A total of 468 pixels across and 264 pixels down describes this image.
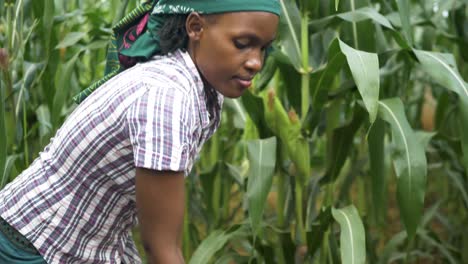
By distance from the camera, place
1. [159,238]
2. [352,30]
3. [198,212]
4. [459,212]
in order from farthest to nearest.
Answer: [459,212]
[198,212]
[352,30]
[159,238]

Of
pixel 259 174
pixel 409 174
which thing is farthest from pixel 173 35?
pixel 409 174

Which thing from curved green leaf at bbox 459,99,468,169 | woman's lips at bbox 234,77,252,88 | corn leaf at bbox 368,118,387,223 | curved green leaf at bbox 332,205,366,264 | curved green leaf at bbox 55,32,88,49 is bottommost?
curved green leaf at bbox 332,205,366,264

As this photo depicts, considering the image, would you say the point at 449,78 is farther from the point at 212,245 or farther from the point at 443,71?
the point at 212,245

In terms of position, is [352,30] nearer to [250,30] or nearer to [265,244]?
[265,244]

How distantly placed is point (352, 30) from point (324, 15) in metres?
0.09

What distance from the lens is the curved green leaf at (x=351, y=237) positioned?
1776mm

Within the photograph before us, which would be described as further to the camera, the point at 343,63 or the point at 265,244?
the point at 265,244

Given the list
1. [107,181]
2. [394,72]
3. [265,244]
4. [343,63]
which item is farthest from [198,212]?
[107,181]

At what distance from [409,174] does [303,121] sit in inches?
12.7

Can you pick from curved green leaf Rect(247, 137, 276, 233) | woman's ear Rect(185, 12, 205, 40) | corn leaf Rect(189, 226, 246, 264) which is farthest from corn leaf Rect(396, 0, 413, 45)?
woman's ear Rect(185, 12, 205, 40)

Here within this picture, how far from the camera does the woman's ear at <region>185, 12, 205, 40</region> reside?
Answer: 1303 millimetres

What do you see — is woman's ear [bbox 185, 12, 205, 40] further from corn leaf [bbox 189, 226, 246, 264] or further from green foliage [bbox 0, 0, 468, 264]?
corn leaf [bbox 189, 226, 246, 264]

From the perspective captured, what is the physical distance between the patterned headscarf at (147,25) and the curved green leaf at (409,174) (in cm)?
59

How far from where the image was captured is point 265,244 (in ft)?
7.06
